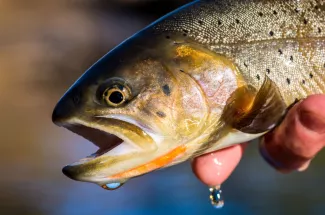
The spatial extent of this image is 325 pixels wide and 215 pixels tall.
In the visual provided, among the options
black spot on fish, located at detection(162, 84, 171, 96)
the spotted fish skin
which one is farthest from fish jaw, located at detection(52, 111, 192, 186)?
the spotted fish skin

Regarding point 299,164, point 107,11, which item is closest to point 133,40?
point 299,164

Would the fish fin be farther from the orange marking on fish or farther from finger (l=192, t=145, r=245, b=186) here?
finger (l=192, t=145, r=245, b=186)

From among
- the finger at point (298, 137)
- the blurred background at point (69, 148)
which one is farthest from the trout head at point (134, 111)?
the blurred background at point (69, 148)

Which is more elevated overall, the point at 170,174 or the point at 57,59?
the point at 57,59

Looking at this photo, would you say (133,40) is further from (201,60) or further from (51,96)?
(51,96)

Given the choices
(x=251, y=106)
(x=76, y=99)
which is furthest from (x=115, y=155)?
(x=251, y=106)

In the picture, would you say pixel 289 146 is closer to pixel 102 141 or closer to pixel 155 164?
pixel 155 164
